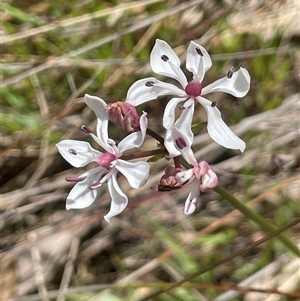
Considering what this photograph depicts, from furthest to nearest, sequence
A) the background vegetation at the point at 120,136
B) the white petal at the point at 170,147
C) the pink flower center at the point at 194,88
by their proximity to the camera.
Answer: the background vegetation at the point at 120,136 → the pink flower center at the point at 194,88 → the white petal at the point at 170,147

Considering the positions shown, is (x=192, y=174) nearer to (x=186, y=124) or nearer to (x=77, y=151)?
(x=186, y=124)

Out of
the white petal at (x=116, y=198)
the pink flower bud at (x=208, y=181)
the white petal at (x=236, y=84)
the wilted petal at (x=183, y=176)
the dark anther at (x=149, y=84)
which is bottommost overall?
the white petal at (x=116, y=198)

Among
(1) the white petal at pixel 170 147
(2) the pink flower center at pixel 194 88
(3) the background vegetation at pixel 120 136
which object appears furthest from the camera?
(3) the background vegetation at pixel 120 136

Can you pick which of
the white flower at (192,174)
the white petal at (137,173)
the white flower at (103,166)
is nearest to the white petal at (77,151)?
the white flower at (103,166)

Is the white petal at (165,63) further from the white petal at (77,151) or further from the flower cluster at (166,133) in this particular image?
the white petal at (77,151)

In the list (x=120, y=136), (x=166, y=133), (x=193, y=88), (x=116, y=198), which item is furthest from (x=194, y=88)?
(x=120, y=136)

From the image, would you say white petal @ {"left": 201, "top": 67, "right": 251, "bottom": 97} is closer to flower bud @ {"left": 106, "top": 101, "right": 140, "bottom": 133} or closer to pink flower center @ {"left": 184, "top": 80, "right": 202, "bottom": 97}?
pink flower center @ {"left": 184, "top": 80, "right": 202, "bottom": 97}

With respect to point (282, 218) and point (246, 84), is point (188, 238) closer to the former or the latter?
point (282, 218)
